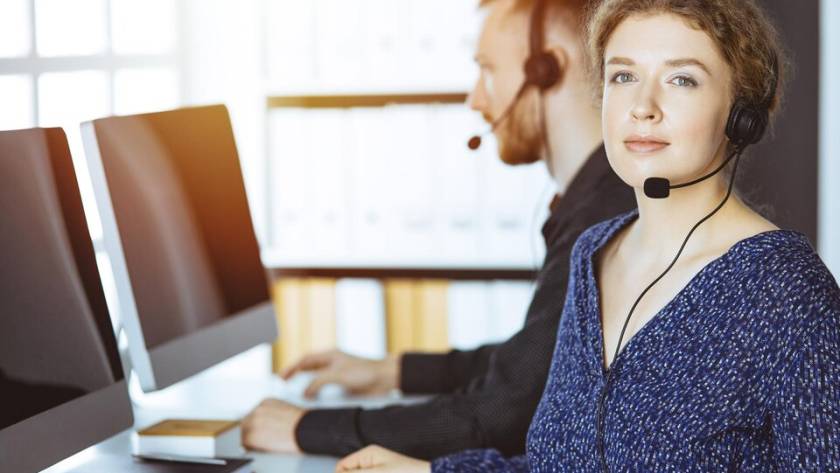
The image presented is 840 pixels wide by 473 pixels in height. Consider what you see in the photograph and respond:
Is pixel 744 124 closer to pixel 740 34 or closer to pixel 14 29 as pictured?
pixel 740 34

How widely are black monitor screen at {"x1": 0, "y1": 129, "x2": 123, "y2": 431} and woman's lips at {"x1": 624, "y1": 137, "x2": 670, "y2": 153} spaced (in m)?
0.67

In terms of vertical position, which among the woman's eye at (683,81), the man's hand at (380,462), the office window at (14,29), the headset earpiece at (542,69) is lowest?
the man's hand at (380,462)

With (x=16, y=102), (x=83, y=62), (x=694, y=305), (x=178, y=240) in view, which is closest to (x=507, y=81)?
(x=178, y=240)

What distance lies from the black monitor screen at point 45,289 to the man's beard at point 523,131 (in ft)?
2.52

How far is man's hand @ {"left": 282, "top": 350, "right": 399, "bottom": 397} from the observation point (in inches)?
77.4

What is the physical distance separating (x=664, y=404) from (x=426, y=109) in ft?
6.28

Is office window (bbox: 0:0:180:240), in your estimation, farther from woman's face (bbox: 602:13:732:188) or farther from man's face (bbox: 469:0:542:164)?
woman's face (bbox: 602:13:732:188)

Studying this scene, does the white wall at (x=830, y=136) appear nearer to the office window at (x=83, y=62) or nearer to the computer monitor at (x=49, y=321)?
the office window at (x=83, y=62)

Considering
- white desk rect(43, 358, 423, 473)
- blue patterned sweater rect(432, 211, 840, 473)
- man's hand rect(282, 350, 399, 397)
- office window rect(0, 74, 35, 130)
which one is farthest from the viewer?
office window rect(0, 74, 35, 130)

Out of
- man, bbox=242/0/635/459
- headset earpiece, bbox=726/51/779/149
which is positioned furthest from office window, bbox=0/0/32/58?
headset earpiece, bbox=726/51/779/149

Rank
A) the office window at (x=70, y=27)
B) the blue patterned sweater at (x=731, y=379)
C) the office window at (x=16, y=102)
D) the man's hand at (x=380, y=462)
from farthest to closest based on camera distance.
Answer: the office window at (x=70, y=27)
the office window at (x=16, y=102)
the man's hand at (x=380, y=462)
the blue patterned sweater at (x=731, y=379)

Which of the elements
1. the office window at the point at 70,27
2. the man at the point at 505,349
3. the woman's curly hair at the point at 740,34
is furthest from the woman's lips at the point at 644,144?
the office window at the point at 70,27

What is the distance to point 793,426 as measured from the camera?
1.13 meters

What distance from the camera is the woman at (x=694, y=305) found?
3.75ft
